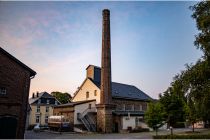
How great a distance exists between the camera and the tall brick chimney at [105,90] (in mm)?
36188

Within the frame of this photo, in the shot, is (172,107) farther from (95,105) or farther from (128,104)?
(95,105)

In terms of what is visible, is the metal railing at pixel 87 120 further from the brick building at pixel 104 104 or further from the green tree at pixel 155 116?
the green tree at pixel 155 116

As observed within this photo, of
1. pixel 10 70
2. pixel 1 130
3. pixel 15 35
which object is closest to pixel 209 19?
pixel 15 35

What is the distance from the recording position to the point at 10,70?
21156mm

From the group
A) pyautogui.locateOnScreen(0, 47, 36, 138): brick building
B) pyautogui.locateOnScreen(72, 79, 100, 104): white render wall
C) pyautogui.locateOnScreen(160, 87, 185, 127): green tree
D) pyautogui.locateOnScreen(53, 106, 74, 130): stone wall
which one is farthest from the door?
pyautogui.locateOnScreen(160, 87, 185, 127): green tree

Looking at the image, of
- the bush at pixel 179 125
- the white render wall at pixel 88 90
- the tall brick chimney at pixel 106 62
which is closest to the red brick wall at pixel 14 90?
the tall brick chimney at pixel 106 62

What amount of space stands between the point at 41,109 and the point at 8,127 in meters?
36.0

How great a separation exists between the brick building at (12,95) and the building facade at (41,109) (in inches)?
1239

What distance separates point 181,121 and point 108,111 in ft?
71.3

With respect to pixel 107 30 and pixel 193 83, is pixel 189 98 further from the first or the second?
pixel 107 30

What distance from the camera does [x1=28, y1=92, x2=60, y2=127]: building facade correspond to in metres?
53.3

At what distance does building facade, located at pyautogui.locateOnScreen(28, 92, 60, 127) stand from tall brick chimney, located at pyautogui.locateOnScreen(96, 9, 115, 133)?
19.1 metres

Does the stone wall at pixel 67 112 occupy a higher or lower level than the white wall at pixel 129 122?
higher

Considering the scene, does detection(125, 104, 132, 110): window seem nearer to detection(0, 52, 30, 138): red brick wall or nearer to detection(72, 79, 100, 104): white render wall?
detection(72, 79, 100, 104): white render wall
